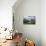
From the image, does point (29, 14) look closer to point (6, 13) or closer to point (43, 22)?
point (43, 22)

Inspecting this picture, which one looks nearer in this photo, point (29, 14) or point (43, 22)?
point (43, 22)

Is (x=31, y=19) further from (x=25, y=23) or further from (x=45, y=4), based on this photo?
(x=45, y=4)

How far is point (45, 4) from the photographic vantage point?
4.70 m

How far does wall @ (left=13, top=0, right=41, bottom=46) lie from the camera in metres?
5.18

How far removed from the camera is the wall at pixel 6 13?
4041mm

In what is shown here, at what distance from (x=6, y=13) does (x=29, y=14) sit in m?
1.42

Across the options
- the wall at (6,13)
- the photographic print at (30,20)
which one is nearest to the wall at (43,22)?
the photographic print at (30,20)

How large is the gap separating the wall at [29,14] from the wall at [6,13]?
108 centimetres

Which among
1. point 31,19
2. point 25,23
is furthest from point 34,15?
point 25,23

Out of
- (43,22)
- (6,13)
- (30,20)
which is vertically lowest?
(43,22)

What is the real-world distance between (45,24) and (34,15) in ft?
2.47

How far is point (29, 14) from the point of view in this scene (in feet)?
17.0

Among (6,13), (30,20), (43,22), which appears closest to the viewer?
(6,13)

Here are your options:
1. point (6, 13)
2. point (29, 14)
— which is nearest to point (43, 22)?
point (29, 14)
